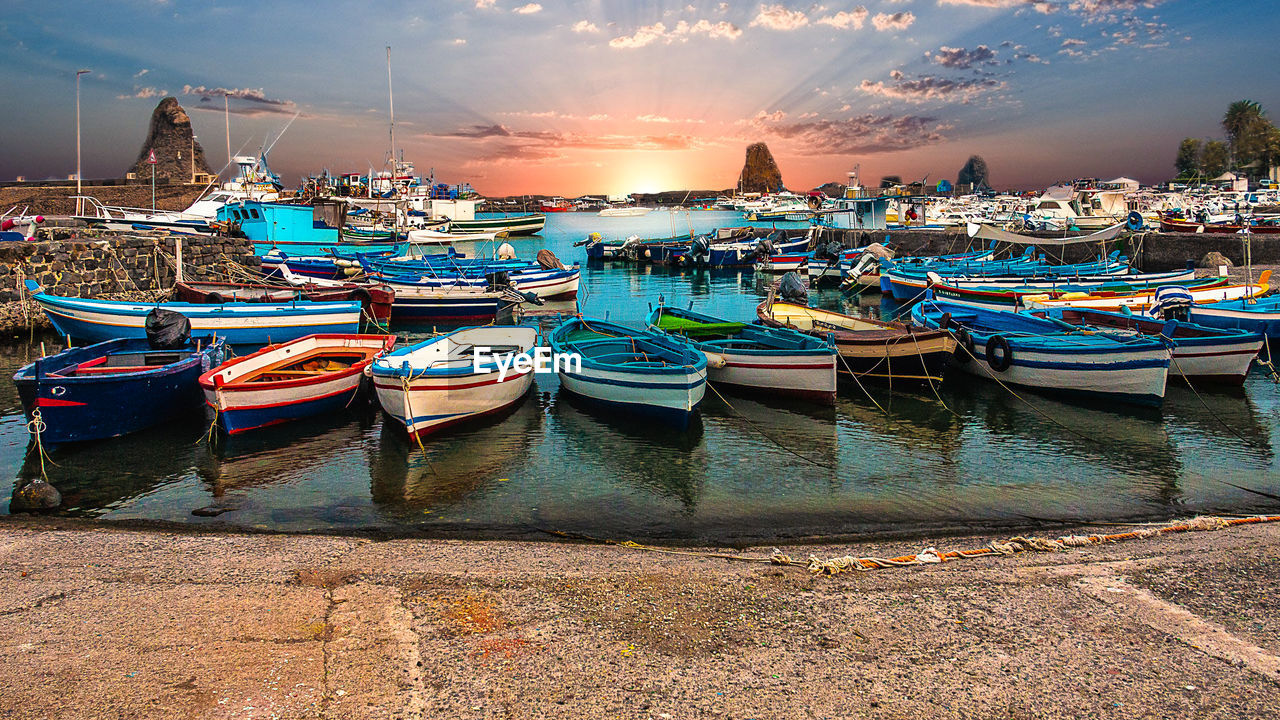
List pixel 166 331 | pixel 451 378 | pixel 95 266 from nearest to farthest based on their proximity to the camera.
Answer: pixel 451 378
pixel 166 331
pixel 95 266

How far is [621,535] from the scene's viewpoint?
350 inches

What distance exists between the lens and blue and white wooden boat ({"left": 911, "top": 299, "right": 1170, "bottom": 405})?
1408 cm

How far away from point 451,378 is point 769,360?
255 inches

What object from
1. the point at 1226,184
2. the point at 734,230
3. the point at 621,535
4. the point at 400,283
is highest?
the point at 1226,184

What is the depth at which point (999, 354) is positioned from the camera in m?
16.1

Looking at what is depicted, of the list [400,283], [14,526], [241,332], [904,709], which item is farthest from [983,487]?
[400,283]

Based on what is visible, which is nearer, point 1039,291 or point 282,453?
point 282,453

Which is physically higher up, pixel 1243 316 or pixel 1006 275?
pixel 1006 275

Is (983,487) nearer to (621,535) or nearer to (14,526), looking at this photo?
(621,535)

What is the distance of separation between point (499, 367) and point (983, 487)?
8.39m

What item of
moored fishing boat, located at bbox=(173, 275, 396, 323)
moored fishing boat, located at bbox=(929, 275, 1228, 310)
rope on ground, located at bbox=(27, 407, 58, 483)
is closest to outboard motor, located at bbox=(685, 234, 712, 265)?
moored fishing boat, located at bbox=(929, 275, 1228, 310)

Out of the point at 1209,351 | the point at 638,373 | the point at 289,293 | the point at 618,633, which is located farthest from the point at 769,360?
the point at 289,293

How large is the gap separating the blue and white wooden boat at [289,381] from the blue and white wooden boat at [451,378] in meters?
1.13

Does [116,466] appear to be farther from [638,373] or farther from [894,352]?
[894,352]
